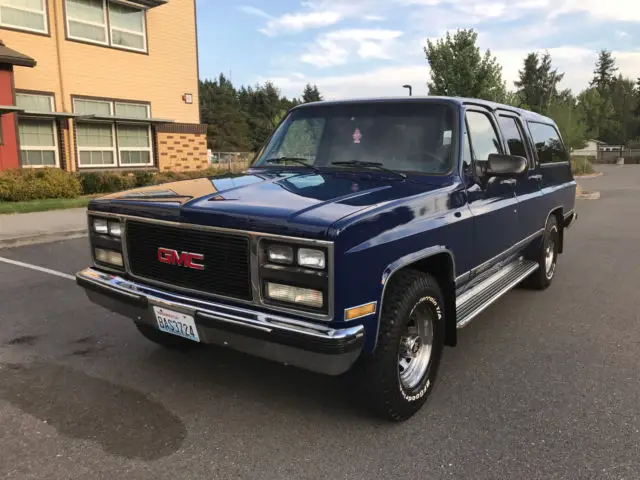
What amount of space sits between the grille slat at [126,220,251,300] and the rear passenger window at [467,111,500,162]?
2.11 m

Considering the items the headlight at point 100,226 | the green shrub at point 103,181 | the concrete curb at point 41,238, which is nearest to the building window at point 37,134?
the green shrub at point 103,181

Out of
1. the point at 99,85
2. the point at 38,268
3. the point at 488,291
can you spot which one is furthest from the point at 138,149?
the point at 488,291

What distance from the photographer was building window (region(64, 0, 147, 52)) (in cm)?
1620

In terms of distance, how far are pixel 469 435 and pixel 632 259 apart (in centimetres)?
618

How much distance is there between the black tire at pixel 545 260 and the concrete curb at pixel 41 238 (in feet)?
25.0

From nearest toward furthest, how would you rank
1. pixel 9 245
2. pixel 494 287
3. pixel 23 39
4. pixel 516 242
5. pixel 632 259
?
pixel 494 287
pixel 516 242
pixel 632 259
pixel 9 245
pixel 23 39

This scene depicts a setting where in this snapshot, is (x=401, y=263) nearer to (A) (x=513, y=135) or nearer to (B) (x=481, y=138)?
(B) (x=481, y=138)

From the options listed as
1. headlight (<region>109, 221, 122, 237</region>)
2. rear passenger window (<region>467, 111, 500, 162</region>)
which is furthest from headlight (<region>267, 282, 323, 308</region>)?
rear passenger window (<region>467, 111, 500, 162</region>)

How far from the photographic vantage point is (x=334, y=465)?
2.74m

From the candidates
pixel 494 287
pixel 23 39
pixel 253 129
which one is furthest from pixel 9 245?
pixel 253 129

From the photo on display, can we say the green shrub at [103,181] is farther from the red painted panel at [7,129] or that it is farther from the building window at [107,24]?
the building window at [107,24]

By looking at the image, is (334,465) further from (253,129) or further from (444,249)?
(253,129)

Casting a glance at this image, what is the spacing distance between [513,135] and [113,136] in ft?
50.0

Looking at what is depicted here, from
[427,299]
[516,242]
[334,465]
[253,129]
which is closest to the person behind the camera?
[334,465]
